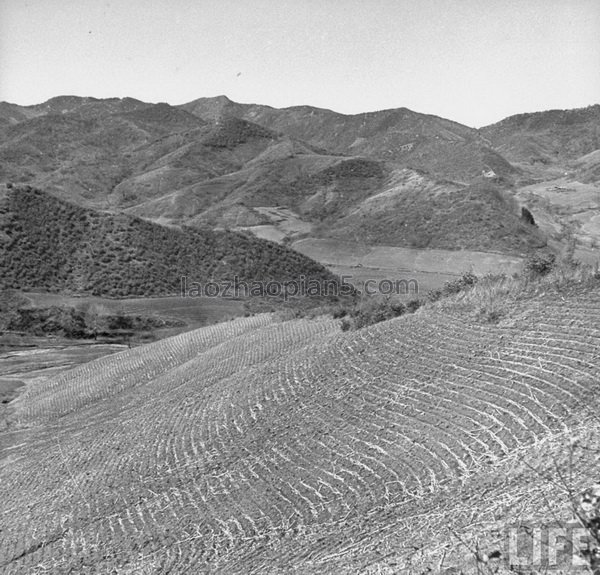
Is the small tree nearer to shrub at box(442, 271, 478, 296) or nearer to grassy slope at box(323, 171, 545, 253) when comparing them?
grassy slope at box(323, 171, 545, 253)

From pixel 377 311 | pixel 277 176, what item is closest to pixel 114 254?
pixel 377 311

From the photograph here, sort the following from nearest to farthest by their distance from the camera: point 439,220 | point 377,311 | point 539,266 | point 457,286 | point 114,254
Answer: point 539,266, point 457,286, point 377,311, point 114,254, point 439,220

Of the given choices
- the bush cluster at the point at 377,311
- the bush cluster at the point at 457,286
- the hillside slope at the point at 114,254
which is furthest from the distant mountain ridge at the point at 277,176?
the bush cluster at the point at 457,286

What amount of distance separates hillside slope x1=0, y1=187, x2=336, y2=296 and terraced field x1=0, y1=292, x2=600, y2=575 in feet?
130

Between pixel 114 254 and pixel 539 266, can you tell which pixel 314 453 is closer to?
pixel 539 266

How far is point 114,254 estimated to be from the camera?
58.9 meters

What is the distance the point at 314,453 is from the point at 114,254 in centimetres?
5127

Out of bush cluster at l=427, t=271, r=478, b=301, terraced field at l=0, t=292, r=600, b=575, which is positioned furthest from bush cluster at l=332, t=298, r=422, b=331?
terraced field at l=0, t=292, r=600, b=575

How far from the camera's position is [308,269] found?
65312 mm

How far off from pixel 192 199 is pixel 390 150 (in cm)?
8593

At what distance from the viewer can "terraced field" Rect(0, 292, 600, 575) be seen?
8008 mm

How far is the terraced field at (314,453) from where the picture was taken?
801 cm

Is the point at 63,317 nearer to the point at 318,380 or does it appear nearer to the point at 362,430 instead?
the point at 318,380

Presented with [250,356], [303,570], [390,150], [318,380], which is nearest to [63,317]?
[250,356]
